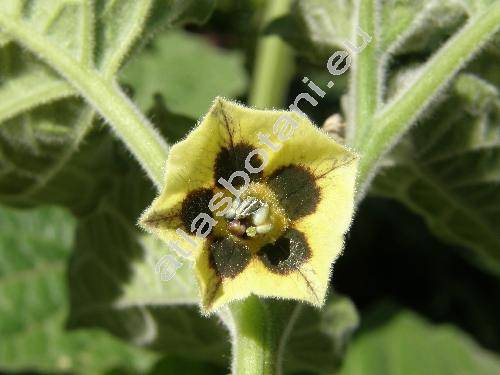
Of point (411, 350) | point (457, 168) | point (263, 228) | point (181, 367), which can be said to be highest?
point (263, 228)

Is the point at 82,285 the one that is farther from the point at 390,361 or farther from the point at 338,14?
the point at 390,361

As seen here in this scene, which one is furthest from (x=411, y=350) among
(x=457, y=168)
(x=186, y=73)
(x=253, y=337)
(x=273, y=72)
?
(x=253, y=337)

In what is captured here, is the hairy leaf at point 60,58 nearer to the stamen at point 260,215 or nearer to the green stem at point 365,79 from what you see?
the green stem at point 365,79

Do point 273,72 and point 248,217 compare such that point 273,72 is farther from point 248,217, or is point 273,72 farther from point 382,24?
point 248,217

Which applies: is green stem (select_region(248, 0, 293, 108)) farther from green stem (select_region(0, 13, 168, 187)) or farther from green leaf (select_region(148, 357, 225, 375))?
green stem (select_region(0, 13, 168, 187))

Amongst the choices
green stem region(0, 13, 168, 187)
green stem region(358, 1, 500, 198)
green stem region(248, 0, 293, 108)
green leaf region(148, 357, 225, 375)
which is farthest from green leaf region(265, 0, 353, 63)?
green leaf region(148, 357, 225, 375)
